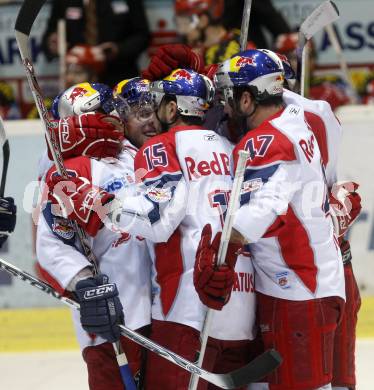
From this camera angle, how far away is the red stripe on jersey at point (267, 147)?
3.02m

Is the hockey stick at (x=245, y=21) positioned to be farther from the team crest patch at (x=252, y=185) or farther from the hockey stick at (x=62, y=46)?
the hockey stick at (x=62, y=46)

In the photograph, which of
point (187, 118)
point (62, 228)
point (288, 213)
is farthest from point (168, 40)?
point (288, 213)

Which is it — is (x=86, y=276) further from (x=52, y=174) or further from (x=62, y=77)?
(x=62, y=77)

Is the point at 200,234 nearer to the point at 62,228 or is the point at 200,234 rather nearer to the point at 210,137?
the point at 210,137

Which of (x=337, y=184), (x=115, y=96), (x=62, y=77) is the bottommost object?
(x=62, y=77)

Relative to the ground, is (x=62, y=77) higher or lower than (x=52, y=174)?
lower

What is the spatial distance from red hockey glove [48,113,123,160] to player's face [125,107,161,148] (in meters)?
0.13

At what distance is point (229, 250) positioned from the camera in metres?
2.95

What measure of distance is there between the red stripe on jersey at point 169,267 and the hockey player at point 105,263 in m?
0.12

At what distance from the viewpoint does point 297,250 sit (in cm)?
311

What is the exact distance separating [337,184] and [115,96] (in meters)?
0.79

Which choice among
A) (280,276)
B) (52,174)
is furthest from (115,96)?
(280,276)

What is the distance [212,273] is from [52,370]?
6.34 feet

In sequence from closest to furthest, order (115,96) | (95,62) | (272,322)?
(272,322)
(115,96)
(95,62)
